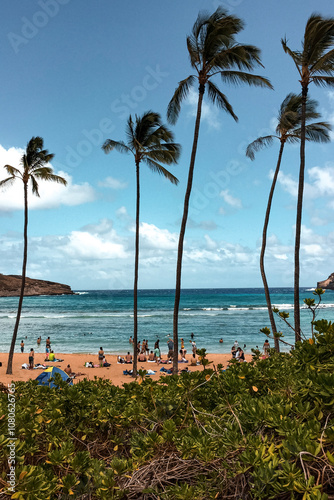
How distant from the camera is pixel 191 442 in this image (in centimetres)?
218

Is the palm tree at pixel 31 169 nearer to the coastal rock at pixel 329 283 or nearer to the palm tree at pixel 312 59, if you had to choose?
the palm tree at pixel 312 59

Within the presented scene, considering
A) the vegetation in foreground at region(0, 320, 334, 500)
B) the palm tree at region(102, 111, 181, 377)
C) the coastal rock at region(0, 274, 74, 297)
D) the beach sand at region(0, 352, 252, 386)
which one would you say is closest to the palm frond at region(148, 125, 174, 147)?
the palm tree at region(102, 111, 181, 377)

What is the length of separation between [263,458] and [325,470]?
0.29 meters

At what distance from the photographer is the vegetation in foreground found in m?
1.67

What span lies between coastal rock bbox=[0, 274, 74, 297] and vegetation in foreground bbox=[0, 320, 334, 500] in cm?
12059

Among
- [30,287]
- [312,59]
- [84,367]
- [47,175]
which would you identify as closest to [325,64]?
[312,59]

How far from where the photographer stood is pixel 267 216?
50.4ft

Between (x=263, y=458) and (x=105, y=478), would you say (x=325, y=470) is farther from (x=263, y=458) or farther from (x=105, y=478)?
(x=105, y=478)

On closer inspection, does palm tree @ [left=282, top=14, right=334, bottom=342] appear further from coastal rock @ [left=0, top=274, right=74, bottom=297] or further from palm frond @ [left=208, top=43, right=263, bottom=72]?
coastal rock @ [left=0, top=274, right=74, bottom=297]

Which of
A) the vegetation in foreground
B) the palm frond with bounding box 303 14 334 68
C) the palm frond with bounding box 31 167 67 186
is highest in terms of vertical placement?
the palm frond with bounding box 303 14 334 68

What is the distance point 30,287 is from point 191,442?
417 feet

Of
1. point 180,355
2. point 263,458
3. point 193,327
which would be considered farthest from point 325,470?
point 193,327

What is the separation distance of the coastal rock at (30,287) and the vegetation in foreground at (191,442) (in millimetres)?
120591

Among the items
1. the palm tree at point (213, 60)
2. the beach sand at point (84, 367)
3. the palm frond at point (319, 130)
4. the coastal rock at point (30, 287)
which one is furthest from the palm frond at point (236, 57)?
the coastal rock at point (30, 287)
